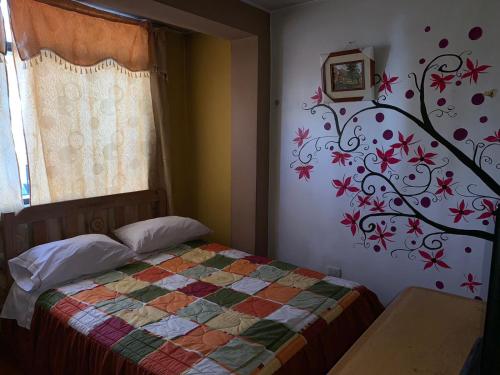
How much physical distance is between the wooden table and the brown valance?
8.16ft

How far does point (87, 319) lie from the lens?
1780 mm

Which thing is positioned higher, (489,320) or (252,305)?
(489,320)

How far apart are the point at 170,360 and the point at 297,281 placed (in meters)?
0.96

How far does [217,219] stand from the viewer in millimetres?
3438

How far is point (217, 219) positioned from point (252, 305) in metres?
1.59

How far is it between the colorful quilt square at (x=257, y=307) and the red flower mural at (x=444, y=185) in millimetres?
1253

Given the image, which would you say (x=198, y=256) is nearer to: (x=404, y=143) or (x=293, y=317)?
(x=293, y=317)

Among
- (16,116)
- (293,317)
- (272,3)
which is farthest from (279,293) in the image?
(272,3)

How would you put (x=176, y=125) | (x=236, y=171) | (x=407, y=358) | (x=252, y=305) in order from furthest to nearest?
1. (x=176, y=125)
2. (x=236, y=171)
3. (x=252, y=305)
4. (x=407, y=358)

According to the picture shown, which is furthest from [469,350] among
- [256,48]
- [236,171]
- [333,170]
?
[256,48]

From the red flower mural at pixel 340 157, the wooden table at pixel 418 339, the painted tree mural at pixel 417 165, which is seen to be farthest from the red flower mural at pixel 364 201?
the wooden table at pixel 418 339

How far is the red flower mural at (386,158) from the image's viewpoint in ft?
7.91

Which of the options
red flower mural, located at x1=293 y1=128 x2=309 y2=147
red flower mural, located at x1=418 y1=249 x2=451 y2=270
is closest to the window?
red flower mural, located at x1=293 y1=128 x2=309 y2=147

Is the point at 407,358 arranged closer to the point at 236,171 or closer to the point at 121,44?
the point at 236,171
